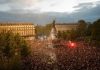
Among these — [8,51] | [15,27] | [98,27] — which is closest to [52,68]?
[8,51]

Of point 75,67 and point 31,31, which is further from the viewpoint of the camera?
point 31,31

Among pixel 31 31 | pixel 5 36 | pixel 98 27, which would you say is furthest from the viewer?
pixel 31 31

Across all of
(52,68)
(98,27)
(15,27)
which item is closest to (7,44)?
(52,68)

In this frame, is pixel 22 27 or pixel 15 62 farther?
pixel 22 27

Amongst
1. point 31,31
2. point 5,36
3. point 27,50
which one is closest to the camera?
point 27,50

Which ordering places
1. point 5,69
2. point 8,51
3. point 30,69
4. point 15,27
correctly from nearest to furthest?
point 5,69 < point 30,69 < point 8,51 < point 15,27

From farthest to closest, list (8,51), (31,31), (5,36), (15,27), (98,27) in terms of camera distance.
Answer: (31,31) → (15,27) → (98,27) → (5,36) → (8,51)

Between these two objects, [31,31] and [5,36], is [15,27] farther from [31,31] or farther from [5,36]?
[5,36]

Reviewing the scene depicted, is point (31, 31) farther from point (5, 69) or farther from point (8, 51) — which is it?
point (5, 69)
